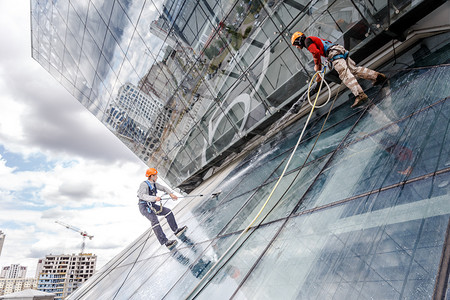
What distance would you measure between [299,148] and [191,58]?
7653mm

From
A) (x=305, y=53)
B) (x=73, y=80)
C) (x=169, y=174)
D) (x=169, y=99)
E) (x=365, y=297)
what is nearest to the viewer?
(x=365, y=297)

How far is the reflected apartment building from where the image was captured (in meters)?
2.47

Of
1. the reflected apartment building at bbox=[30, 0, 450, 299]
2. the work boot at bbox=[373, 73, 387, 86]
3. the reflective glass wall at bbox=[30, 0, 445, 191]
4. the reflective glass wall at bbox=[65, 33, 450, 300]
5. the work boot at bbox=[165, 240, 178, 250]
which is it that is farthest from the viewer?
the reflective glass wall at bbox=[30, 0, 445, 191]

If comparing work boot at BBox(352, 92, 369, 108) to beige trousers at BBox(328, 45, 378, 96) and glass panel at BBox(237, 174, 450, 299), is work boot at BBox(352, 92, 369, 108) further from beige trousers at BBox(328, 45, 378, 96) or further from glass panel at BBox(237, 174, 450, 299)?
glass panel at BBox(237, 174, 450, 299)

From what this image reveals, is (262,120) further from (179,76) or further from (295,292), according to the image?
(295,292)

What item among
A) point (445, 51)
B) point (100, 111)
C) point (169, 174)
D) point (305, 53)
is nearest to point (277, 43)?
point (305, 53)

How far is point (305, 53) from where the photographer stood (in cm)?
802

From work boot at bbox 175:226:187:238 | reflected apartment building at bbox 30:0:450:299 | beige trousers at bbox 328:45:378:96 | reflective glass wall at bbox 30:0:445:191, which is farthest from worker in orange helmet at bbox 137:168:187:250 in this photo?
beige trousers at bbox 328:45:378:96

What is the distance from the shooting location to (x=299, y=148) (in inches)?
240

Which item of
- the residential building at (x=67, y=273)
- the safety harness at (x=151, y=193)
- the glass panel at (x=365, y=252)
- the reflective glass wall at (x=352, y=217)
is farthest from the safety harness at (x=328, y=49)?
the residential building at (x=67, y=273)

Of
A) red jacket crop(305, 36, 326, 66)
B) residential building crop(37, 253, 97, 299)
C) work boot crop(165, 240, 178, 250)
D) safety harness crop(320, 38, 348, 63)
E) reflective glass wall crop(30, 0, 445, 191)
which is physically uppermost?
reflective glass wall crop(30, 0, 445, 191)

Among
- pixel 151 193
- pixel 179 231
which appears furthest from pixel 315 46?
pixel 179 231

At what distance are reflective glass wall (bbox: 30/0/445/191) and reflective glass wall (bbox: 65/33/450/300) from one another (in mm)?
2131

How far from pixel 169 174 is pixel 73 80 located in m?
12.0
